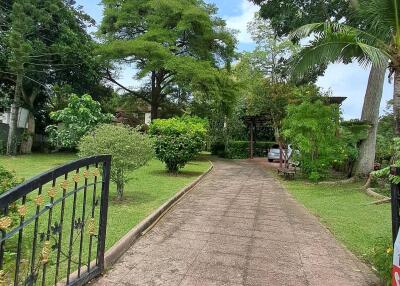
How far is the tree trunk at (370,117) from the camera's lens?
15266mm

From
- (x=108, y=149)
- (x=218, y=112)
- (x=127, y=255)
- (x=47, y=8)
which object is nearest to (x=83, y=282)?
(x=127, y=255)

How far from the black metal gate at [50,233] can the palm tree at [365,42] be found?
7.38 m

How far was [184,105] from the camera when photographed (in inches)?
1182

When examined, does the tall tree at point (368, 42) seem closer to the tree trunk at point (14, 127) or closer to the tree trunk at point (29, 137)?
the tree trunk at point (14, 127)

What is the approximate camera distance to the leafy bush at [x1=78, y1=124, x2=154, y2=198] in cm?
836

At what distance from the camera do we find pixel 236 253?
5449 mm

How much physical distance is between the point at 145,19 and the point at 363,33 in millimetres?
18225

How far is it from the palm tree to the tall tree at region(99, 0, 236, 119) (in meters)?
12.3

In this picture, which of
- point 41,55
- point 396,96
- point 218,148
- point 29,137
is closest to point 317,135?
point 396,96

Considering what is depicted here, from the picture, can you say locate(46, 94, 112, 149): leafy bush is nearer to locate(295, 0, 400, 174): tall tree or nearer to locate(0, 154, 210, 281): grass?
locate(0, 154, 210, 281): grass

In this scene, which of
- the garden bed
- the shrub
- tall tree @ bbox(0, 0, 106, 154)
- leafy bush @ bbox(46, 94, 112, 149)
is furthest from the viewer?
the shrub

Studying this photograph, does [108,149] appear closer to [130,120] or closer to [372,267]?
[372,267]

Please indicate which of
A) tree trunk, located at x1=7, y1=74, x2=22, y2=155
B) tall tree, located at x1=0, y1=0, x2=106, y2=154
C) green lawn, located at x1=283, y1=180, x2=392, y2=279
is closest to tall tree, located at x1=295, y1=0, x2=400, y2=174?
green lawn, located at x1=283, y1=180, x2=392, y2=279

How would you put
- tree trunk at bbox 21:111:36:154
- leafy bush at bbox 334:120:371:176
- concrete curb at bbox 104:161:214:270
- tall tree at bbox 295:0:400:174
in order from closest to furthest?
concrete curb at bbox 104:161:214:270 < tall tree at bbox 295:0:400:174 < leafy bush at bbox 334:120:371:176 < tree trunk at bbox 21:111:36:154
